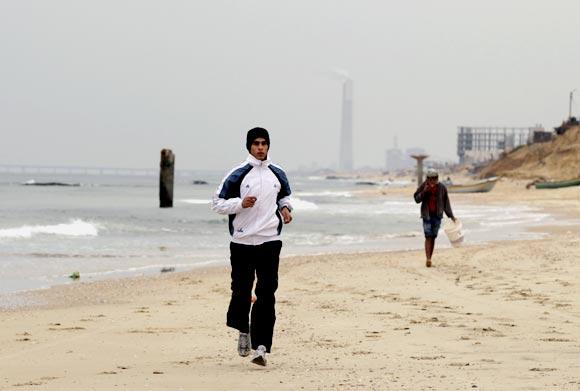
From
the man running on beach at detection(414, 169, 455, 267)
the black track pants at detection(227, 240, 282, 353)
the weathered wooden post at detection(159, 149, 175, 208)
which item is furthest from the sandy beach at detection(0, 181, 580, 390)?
the weathered wooden post at detection(159, 149, 175, 208)

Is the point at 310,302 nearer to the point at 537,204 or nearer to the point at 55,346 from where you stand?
the point at 55,346

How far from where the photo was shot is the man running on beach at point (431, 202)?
1527cm

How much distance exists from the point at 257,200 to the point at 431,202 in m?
8.72

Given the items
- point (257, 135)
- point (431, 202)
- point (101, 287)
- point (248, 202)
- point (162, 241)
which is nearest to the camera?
point (248, 202)

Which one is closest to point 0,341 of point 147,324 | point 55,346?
point 55,346

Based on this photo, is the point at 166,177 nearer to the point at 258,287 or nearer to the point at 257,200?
→ the point at 258,287

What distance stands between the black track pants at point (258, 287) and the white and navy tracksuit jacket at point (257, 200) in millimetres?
Answer: 74

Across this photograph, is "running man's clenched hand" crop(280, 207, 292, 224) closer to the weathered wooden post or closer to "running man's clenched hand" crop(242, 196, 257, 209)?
"running man's clenched hand" crop(242, 196, 257, 209)

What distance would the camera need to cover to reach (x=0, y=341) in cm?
840

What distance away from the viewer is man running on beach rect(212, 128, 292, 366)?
698 centimetres

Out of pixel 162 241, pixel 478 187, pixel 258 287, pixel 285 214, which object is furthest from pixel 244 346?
pixel 478 187

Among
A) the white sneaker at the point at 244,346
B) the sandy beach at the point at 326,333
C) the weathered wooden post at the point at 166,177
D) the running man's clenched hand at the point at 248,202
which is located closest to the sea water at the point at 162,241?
the sandy beach at the point at 326,333

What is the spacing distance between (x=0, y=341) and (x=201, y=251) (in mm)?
12940

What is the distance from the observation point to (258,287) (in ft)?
23.6
